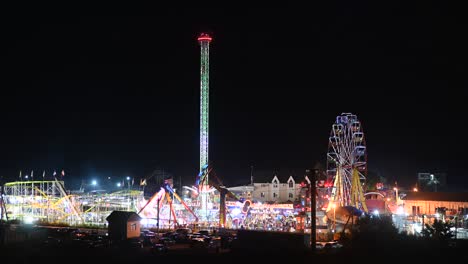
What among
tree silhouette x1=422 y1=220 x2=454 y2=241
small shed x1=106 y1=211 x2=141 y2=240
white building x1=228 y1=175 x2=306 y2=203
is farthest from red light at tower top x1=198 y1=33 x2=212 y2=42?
tree silhouette x1=422 y1=220 x2=454 y2=241

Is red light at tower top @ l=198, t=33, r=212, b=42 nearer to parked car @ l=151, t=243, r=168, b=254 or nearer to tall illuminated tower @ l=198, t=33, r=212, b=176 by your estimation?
tall illuminated tower @ l=198, t=33, r=212, b=176

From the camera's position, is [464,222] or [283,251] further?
[464,222]

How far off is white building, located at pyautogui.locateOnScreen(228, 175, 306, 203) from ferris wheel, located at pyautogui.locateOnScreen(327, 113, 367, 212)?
20.2m

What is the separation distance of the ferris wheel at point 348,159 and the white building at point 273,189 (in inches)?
794

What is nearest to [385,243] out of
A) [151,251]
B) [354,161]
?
[151,251]

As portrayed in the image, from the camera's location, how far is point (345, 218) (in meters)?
35.7

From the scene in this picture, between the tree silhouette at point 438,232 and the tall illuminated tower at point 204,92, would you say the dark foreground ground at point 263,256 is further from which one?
the tall illuminated tower at point 204,92

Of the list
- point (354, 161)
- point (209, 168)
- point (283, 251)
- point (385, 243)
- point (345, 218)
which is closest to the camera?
point (385, 243)

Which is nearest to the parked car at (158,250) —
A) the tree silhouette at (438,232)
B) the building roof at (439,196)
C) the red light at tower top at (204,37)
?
the tree silhouette at (438,232)

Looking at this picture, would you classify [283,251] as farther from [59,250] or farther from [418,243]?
[59,250]

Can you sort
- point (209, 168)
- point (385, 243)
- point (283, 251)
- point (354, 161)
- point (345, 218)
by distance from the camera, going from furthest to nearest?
point (209, 168)
point (354, 161)
point (345, 218)
point (283, 251)
point (385, 243)

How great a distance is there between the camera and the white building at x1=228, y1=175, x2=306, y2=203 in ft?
196

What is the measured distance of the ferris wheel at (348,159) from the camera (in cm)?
3791

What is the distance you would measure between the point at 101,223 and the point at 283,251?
19883mm
